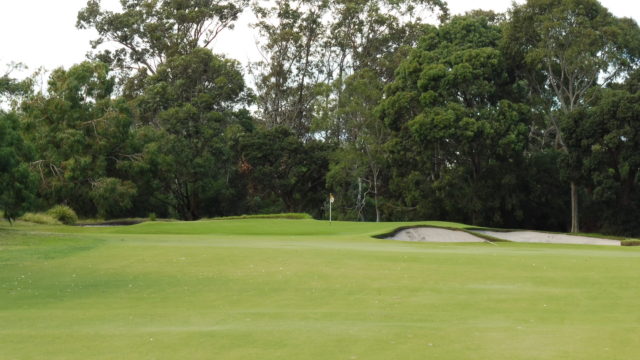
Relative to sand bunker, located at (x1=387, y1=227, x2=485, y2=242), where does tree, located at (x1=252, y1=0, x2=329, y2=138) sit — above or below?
above

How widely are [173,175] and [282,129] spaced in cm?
991

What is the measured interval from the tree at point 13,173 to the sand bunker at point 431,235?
52.4ft

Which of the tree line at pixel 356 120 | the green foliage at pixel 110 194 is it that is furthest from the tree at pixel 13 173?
the green foliage at pixel 110 194

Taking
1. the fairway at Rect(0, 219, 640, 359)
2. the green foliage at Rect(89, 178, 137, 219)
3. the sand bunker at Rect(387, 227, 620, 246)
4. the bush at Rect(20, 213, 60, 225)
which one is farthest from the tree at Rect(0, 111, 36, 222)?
the sand bunker at Rect(387, 227, 620, 246)

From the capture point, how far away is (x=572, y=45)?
4656cm

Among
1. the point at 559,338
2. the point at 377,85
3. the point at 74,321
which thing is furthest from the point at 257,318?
the point at 377,85

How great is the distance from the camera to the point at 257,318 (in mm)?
9836

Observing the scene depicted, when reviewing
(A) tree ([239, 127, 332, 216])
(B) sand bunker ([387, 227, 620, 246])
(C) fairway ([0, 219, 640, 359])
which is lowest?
(C) fairway ([0, 219, 640, 359])

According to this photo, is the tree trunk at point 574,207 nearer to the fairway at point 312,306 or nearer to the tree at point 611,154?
the tree at point 611,154

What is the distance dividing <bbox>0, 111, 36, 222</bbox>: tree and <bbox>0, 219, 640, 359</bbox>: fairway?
9869mm

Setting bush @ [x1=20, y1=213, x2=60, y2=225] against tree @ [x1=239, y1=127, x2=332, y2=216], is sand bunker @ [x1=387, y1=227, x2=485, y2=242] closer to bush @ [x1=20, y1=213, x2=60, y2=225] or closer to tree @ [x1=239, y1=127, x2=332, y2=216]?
bush @ [x1=20, y1=213, x2=60, y2=225]

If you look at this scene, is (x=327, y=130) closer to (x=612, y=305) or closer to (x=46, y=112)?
(x=46, y=112)

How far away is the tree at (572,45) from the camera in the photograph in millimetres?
46281

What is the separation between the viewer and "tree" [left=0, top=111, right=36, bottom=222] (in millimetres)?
28734
